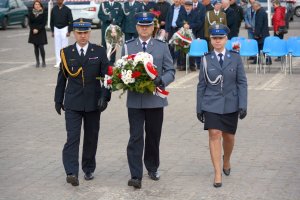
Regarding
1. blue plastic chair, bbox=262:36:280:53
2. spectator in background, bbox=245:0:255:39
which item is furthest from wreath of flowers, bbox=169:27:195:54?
spectator in background, bbox=245:0:255:39

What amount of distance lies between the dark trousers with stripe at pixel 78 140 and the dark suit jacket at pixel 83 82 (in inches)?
5.2

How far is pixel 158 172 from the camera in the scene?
10.2 metres

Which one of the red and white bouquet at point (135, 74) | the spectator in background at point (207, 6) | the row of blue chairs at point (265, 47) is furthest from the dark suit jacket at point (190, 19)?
the red and white bouquet at point (135, 74)

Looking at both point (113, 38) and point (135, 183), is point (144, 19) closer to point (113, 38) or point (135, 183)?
point (135, 183)

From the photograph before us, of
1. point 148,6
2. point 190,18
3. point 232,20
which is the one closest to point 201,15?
point 190,18

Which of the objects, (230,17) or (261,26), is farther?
(230,17)

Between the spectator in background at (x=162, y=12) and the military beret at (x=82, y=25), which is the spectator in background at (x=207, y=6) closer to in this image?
the spectator in background at (x=162, y=12)

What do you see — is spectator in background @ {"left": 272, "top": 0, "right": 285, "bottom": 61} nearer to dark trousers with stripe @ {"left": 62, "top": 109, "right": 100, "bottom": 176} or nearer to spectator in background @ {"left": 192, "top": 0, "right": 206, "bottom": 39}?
spectator in background @ {"left": 192, "top": 0, "right": 206, "bottom": 39}

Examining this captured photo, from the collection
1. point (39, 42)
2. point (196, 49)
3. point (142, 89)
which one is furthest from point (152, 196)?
point (39, 42)

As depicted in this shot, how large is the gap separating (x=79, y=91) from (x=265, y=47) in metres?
11.7

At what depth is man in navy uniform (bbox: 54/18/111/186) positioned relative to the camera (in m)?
9.58

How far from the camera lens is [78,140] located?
9609 millimetres

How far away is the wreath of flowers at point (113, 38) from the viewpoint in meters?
21.8

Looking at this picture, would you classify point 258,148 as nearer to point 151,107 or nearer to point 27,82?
point 151,107
